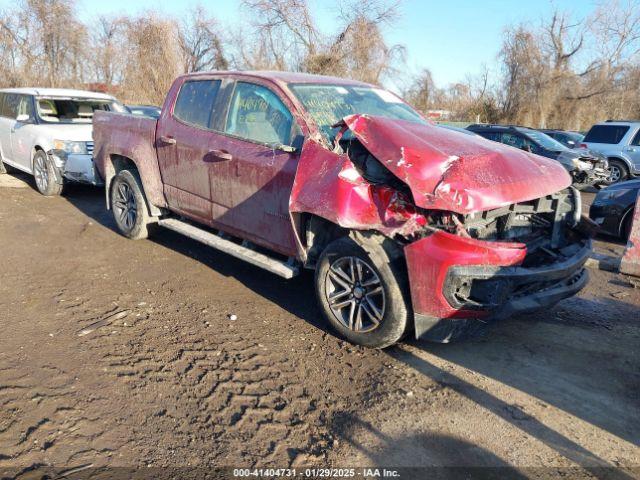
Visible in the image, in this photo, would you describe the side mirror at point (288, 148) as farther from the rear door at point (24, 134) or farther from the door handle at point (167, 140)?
the rear door at point (24, 134)

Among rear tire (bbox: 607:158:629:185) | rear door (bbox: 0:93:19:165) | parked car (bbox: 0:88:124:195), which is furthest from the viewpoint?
rear tire (bbox: 607:158:629:185)

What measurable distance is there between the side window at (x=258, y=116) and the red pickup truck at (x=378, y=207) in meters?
0.01

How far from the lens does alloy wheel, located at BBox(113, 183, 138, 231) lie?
6.12m

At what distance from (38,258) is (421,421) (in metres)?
4.53

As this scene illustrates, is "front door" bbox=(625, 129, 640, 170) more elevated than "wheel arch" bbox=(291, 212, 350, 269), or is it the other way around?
"front door" bbox=(625, 129, 640, 170)

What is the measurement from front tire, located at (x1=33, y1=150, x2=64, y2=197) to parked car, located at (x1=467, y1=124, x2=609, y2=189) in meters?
9.81

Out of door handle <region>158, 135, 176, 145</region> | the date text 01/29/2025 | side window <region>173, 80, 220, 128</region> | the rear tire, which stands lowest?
the date text 01/29/2025

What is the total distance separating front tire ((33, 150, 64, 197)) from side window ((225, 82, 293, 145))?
512cm

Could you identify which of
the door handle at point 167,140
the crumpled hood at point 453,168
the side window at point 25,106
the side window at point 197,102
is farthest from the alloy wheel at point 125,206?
the side window at point 25,106

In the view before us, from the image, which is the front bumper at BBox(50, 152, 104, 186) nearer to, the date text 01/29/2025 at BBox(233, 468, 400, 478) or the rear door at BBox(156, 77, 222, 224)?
the rear door at BBox(156, 77, 222, 224)

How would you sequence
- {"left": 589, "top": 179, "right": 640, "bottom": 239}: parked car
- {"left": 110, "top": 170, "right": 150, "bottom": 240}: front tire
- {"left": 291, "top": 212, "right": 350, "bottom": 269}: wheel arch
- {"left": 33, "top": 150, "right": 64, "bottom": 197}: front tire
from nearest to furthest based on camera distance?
{"left": 291, "top": 212, "right": 350, "bottom": 269}: wheel arch, {"left": 110, "top": 170, "right": 150, "bottom": 240}: front tire, {"left": 589, "top": 179, "right": 640, "bottom": 239}: parked car, {"left": 33, "top": 150, "right": 64, "bottom": 197}: front tire

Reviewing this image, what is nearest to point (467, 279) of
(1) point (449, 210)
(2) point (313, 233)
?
(1) point (449, 210)

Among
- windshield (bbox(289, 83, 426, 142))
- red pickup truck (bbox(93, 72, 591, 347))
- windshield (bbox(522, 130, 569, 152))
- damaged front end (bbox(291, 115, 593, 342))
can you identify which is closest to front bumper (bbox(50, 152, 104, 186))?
red pickup truck (bbox(93, 72, 591, 347))

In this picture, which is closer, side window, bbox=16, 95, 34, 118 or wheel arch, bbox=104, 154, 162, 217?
wheel arch, bbox=104, 154, 162, 217
